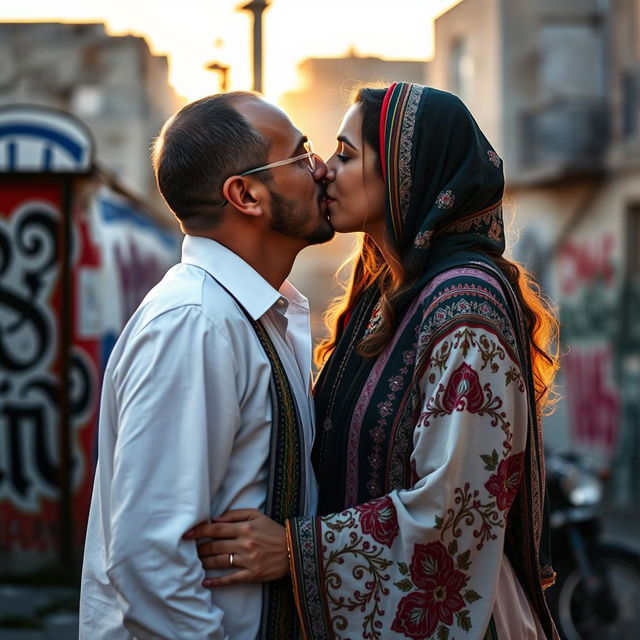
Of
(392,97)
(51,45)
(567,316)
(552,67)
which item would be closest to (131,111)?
(51,45)

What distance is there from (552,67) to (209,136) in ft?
52.4

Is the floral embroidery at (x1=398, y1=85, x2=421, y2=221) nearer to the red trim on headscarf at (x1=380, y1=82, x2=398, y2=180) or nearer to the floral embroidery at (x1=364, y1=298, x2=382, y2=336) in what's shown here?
the red trim on headscarf at (x1=380, y1=82, x2=398, y2=180)

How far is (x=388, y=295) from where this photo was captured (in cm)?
279

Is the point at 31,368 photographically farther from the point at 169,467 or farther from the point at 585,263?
the point at 585,263

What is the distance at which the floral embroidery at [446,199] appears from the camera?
2.67 meters

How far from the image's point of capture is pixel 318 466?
2779mm

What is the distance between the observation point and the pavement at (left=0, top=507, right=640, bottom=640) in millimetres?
6184

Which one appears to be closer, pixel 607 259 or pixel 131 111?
pixel 607 259

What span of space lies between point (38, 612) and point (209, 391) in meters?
4.74

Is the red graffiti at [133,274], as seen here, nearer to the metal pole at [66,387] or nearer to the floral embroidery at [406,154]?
the metal pole at [66,387]

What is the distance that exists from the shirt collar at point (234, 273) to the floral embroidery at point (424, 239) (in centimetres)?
37

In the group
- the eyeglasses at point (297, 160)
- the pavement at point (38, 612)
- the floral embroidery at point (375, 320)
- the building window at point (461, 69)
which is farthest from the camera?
the building window at point (461, 69)

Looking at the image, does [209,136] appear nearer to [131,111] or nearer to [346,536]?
[346,536]

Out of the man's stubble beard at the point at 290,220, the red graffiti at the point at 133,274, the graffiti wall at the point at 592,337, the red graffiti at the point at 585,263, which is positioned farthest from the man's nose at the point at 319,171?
the red graffiti at the point at 585,263
